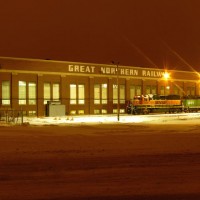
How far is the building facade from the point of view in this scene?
194 feet

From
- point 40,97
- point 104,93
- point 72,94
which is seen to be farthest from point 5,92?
point 104,93

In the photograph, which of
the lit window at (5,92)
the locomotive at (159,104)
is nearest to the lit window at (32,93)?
the lit window at (5,92)

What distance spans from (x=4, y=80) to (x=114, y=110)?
1999cm

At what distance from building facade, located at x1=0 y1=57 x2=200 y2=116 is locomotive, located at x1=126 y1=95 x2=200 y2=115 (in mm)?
4112

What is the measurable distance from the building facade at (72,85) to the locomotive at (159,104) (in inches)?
162

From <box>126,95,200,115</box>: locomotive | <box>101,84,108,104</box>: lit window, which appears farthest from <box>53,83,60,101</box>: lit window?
<box>126,95,200,115</box>: locomotive

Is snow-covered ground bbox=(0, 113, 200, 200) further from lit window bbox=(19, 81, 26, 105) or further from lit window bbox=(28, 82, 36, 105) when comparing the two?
lit window bbox=(28, 82, 36, 105)

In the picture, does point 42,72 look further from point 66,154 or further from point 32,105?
point 66,154

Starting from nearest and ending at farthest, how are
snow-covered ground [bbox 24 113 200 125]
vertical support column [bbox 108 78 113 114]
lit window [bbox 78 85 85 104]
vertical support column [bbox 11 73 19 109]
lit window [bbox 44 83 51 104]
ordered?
1. snow-covered ground [bbox 24 113 200 125]
2. vertical support column [bbox 11 73 19 109]
3. lit window [bbox 44 83 51 104]
4. lit window [bbox 78 85 85 104]
5. vertical support column [bbox 108 78 113 114]

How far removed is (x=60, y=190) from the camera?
11195mm

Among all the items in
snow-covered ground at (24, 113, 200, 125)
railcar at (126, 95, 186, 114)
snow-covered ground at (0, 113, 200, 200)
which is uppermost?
railcar at (126, 95, 186, 114)

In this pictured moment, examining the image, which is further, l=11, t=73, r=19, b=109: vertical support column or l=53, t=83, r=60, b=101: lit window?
l=53, t=83, r=60, b=101: lit window

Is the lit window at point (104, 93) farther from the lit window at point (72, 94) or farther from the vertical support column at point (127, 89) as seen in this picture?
the lit window at point (72, 94)

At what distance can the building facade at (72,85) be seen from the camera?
5928cm
